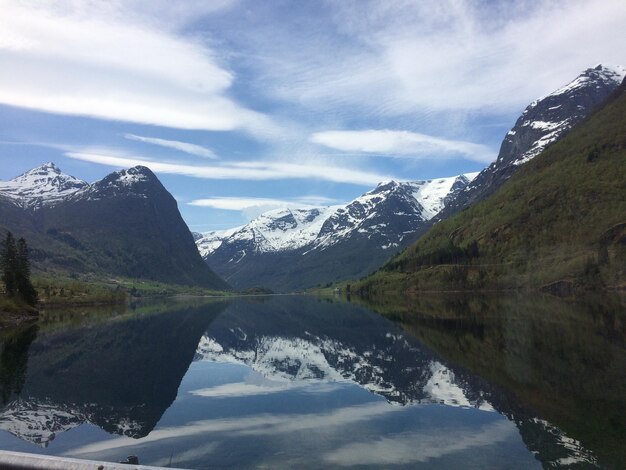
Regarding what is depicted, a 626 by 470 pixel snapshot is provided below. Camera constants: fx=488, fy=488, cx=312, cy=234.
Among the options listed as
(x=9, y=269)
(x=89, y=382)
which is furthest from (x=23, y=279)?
(x=89, y=382)

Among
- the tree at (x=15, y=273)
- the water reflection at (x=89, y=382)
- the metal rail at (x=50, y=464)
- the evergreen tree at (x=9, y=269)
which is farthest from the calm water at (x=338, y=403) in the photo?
the tree at (x=15, y=273)

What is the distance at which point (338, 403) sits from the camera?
3825cm

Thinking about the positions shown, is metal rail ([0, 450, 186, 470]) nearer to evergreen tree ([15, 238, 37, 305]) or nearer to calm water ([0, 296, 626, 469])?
calm water ([0, 296, 626, 469])

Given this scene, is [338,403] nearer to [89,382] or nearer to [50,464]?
[89,382]

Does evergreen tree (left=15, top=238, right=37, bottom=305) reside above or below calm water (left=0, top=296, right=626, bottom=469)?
above

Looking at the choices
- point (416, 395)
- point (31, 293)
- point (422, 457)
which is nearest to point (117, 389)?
point (416, 395)

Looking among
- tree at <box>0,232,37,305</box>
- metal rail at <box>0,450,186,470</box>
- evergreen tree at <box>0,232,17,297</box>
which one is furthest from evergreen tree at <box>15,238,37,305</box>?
metal rail at <box>0,450,186,470</box>

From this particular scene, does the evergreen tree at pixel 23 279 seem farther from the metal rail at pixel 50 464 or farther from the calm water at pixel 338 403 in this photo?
the metal rail at pixel 50 464

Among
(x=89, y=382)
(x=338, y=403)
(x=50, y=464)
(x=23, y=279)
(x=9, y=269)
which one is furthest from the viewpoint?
(x=23, y=279)

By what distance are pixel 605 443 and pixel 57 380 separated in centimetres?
4820

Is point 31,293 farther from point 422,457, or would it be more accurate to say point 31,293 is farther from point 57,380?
point 422,457

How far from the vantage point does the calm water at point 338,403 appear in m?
25.6

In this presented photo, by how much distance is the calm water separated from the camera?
83.9 feet

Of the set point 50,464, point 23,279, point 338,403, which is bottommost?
point 338,403
